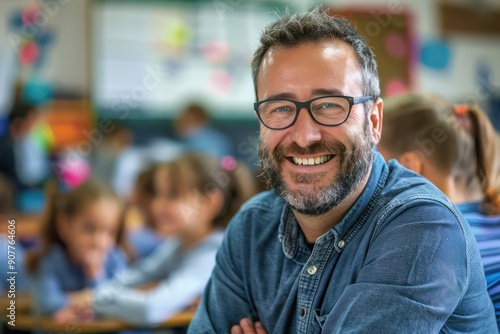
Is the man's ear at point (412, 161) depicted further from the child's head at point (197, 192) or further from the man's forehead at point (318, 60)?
the child's head at point (197, 192)

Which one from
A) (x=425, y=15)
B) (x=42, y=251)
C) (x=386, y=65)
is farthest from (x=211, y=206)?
(x=425, y=15)

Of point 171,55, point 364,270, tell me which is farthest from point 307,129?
point 171,55

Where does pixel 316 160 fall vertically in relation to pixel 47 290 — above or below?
above

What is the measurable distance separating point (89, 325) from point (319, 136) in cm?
153

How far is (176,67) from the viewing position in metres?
6.58

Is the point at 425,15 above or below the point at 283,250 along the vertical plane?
above

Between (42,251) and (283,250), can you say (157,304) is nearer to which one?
(42,251)

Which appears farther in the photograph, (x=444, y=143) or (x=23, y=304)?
(x=23, y=304)

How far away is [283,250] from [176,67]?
18.0 ft

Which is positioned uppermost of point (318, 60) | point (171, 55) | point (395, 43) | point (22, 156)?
point (395, 43)

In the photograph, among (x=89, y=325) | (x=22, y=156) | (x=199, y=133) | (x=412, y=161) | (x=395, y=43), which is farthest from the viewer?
(x=395, y=43)

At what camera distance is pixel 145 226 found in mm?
3514

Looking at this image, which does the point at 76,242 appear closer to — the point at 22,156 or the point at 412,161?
the point at 412,161

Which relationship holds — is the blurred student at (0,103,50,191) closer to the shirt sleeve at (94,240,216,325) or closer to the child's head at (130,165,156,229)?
the child's head at (130,165,156,229)
